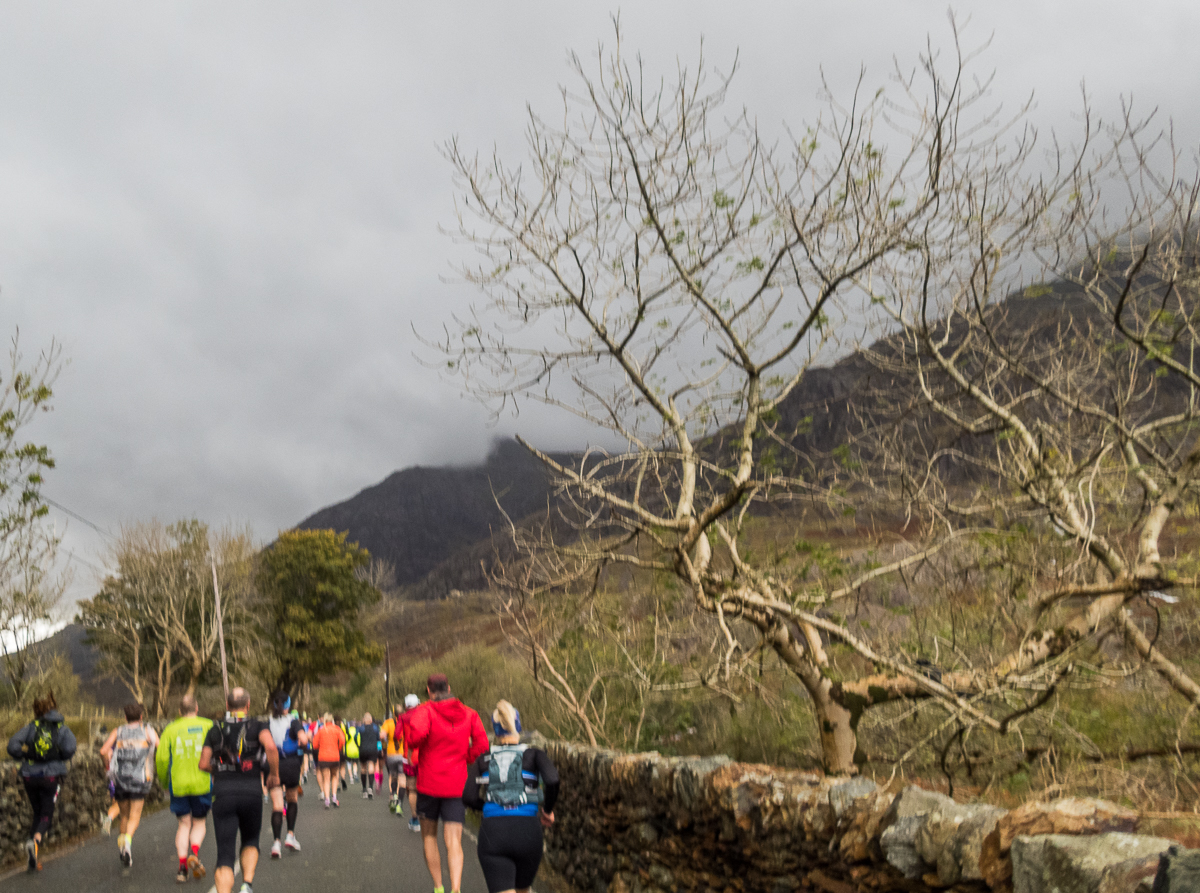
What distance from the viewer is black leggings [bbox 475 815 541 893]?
19.8 feet

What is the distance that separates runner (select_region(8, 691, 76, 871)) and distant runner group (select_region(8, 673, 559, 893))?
11mm

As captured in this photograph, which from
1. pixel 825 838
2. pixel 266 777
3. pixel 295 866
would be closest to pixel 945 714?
pixel 825 838

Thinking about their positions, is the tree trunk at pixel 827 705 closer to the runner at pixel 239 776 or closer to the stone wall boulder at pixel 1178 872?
the runner at pixel 239 776

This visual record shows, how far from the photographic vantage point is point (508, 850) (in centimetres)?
607

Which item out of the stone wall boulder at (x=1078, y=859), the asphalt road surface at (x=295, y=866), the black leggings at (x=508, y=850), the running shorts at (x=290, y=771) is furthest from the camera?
the running shorts at (x=290, y=771)

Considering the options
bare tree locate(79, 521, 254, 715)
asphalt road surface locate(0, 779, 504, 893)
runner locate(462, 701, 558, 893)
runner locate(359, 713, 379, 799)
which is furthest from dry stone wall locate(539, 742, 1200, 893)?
bare tree locate(79, 521, 254, 715)

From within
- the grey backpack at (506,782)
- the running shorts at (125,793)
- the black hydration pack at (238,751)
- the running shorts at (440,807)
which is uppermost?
the black hydration pack at (238,751)

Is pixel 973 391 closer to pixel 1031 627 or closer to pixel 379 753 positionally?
pixel 1031 627

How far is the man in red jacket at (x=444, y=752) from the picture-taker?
287 inches

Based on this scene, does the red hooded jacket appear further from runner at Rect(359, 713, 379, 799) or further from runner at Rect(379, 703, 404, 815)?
runner at Rect(359, 713, 379, 799)

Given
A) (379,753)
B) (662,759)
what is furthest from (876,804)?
(379,753)

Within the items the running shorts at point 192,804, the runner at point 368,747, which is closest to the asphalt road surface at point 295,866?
the running shorts at point 192,804

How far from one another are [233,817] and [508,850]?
9.96 feet

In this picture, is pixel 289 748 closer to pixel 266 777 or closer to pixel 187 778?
pixel 187 778
